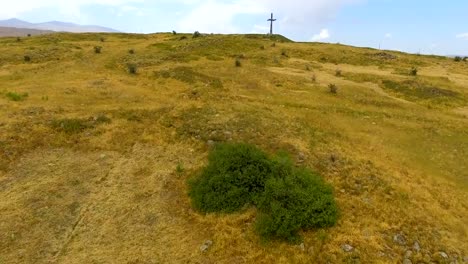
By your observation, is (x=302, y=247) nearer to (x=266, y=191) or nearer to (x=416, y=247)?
(x=266, y=191)

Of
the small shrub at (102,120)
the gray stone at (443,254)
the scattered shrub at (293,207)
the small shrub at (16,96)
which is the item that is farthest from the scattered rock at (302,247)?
the small shrub at (16,96)

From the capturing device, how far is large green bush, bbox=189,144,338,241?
11867 millimetres

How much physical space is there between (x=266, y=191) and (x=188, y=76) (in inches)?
602

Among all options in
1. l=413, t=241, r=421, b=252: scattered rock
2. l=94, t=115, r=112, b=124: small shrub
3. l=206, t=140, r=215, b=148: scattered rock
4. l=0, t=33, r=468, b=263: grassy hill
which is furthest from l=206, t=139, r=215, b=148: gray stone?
l=413, t=241, r=421, b=252: scattered rock

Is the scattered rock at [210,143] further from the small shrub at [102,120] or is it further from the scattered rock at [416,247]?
the scattered rock at [416,247]

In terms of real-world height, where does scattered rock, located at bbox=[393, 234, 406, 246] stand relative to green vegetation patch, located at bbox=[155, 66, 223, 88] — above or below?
below

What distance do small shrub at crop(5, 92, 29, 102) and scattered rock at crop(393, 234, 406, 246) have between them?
57.9 feet

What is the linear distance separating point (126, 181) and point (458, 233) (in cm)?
1007

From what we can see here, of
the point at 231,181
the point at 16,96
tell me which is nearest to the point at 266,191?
the point at 231,181

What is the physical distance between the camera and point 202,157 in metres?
15.7

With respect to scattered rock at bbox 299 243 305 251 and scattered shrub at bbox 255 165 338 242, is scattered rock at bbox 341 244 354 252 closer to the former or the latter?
scattered shrub at bbox 255 165 338 242

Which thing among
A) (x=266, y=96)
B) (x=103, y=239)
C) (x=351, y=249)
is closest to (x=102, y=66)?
(x=266, y=96)

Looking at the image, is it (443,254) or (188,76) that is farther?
(188,76)

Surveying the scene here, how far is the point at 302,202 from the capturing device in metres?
12.3
